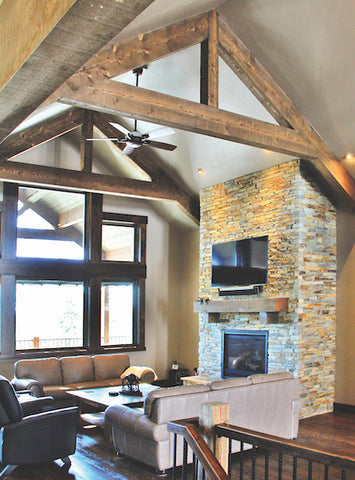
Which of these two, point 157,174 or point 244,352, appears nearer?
point 244,352

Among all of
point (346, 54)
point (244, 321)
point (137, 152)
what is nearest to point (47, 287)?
point (137, 152)

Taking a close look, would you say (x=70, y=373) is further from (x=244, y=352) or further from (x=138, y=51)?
(x=138, y=51)

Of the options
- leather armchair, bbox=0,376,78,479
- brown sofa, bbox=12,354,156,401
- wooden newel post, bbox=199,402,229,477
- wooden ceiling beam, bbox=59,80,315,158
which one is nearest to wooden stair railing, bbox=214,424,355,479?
wooden newel post, bbox=199,402,229,477

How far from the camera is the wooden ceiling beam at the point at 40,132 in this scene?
7.88m

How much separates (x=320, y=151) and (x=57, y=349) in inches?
223

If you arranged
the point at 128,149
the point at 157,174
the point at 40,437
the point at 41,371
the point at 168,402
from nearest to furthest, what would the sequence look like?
the point at 168,402
the point at 40,437
the point at 128,149
the point at 41,371
the point at 157,174

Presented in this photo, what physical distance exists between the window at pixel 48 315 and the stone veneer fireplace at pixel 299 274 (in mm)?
3059

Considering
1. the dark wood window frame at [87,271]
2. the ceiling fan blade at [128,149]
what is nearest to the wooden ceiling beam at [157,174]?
the dark wood window frame at [87,271]

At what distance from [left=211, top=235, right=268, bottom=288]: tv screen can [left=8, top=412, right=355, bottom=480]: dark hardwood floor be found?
2405mm

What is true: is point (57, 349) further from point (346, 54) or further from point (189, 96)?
point (346, 54)

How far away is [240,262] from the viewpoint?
8156mm

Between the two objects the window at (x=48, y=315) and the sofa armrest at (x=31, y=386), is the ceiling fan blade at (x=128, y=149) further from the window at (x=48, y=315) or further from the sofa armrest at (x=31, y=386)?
the sofa armrest at (x=31, y=386)

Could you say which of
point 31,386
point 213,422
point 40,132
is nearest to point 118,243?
point 40,132

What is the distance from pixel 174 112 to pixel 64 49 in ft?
10.1
